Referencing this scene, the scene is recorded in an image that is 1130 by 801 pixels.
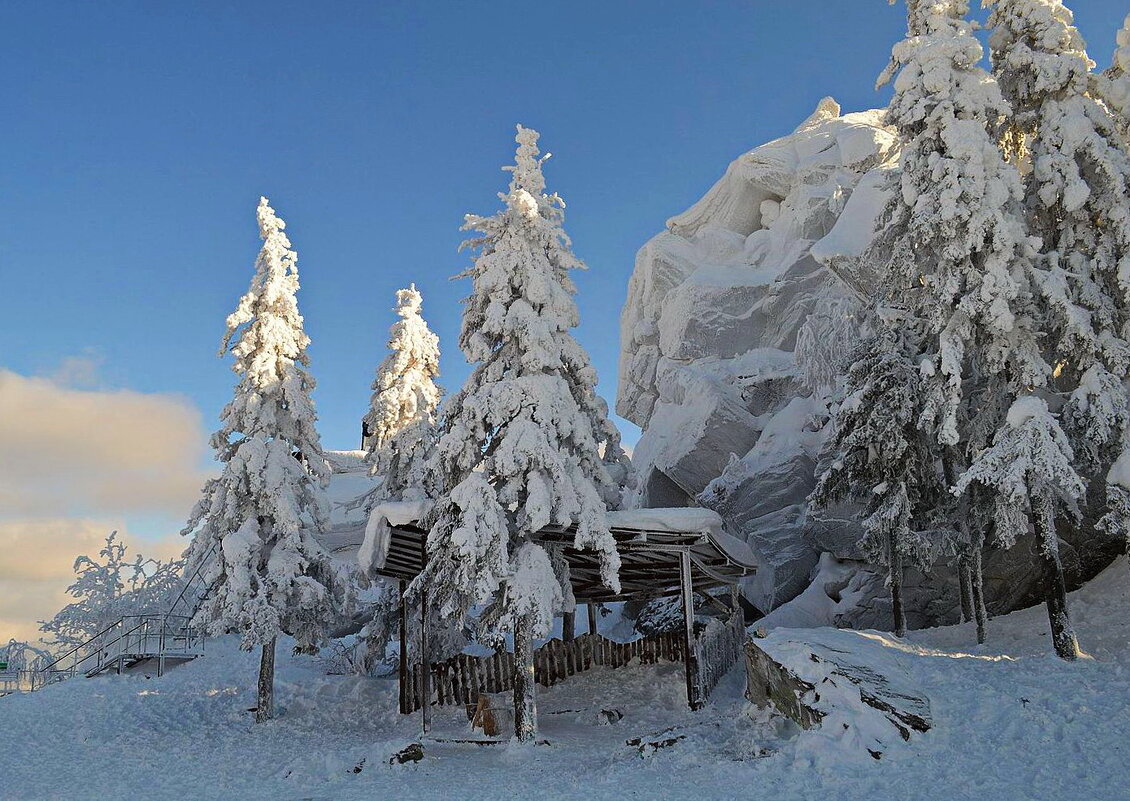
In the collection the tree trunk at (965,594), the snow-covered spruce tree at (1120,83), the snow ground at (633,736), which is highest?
the snow-covered spruce tree at (1120,83)

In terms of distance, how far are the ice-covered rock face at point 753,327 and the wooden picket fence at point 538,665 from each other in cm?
1004

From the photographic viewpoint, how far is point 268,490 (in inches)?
765

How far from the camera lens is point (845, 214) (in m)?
37.9

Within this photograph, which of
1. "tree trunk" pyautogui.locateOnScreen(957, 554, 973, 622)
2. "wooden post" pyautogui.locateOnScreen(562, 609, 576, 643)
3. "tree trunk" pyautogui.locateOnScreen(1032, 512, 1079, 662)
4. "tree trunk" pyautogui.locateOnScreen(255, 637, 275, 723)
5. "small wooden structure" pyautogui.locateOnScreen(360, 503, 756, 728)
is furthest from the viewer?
"wooden post" pyautogui.locateOnScreen(562, 609, 576, 643)

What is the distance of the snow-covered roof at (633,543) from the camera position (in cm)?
1605

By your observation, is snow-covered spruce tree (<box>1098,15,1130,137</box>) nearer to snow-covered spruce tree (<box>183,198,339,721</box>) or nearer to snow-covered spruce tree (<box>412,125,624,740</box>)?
snow-covered spruce tree (<box>412,125,624,740</box>)

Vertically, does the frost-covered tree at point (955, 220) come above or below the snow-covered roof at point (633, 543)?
above

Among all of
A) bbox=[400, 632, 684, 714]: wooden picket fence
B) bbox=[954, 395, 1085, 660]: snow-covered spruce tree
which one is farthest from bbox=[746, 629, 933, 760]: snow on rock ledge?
bbox=[400, 632, 684, 714]: wooden picket fence

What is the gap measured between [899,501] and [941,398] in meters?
4.94

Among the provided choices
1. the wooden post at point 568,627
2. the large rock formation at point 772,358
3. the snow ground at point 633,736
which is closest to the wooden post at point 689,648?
the snow ground at point 633,736

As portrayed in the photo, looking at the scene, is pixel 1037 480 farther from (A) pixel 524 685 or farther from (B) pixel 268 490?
(B) pixel 268 490

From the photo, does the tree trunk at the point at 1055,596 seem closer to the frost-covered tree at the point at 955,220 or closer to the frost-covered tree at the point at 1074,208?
the frost-covered tree at the point at 1074,208

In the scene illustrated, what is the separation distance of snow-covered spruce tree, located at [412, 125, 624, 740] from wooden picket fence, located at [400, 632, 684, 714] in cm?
398

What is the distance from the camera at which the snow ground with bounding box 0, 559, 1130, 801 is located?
9727 mm
